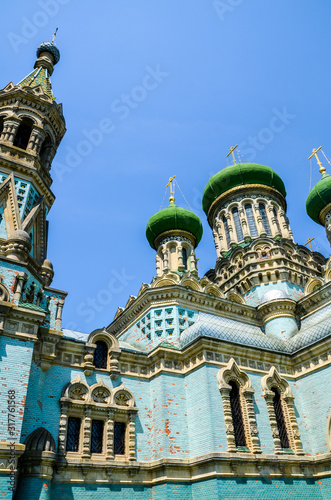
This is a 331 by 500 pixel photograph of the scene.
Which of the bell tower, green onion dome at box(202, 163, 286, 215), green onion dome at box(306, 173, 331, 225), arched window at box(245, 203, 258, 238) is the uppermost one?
green onion dome at box(202, 163, 286, 215)

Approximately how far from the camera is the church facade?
27.7 ft

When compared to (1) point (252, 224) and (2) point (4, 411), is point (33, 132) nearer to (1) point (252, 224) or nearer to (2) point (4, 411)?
(2) point (4, 411)

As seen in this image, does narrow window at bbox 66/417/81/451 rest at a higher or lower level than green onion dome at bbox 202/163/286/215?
lower

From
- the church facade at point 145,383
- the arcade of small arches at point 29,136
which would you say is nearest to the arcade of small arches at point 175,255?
the church facade at point 145,383

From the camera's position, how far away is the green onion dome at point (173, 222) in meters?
18.4

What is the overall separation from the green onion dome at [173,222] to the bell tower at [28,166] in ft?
20.4

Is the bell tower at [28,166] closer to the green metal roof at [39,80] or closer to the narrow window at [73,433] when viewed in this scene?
the green metal roof at [39,80]

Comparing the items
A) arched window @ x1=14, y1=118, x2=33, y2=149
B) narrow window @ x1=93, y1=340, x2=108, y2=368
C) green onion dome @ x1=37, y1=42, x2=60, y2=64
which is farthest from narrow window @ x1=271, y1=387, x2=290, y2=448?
green onion dome @ x1=37, y1=42, x2=60, y2=64

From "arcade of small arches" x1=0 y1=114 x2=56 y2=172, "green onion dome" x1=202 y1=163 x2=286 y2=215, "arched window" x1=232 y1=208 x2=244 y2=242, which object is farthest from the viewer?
"green onion dome" x1=202 y1=163 x2=286 y2=215

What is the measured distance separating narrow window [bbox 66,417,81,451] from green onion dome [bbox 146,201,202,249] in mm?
10682

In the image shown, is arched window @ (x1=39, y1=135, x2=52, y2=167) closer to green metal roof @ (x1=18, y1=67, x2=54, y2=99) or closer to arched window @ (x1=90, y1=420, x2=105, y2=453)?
green metal roof @ (x1=18, y1=67, x2=54, y2=99)

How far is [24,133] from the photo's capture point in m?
13.3

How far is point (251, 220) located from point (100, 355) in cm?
1087

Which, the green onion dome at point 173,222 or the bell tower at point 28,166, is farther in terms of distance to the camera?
the green onion dome at point 173,222
